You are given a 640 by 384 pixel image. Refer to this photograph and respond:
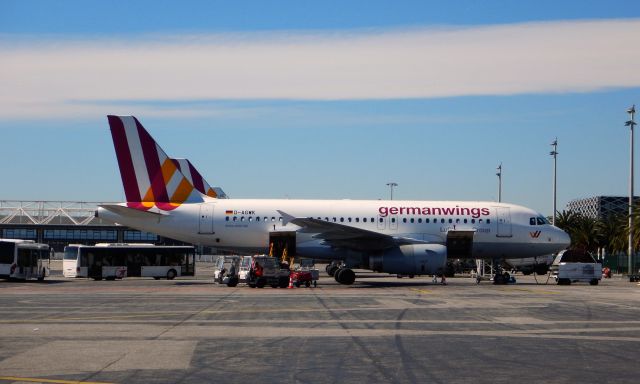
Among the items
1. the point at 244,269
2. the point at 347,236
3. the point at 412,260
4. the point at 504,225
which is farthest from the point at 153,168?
the point at 504,225

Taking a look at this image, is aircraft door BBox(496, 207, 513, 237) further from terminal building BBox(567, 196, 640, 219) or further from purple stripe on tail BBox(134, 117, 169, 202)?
terminal building BBox(567, 196, 640, 219)

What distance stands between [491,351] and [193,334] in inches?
274

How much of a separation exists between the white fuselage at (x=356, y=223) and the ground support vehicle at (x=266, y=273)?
3641mm

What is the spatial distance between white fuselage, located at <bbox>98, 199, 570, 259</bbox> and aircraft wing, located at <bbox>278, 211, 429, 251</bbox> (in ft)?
3.03

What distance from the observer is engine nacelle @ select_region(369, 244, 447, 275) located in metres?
46.2

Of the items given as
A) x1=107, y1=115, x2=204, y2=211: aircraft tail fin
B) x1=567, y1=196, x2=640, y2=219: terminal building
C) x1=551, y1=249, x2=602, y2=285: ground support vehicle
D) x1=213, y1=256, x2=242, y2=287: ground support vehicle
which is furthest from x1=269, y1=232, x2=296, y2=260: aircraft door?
x1=567, y1=196, x2=640, y2=219: terminal building

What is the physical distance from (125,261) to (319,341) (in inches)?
1789

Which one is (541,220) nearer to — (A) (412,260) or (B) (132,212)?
(A) (412,260)

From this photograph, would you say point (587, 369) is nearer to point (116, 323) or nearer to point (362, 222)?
point (116, 323)

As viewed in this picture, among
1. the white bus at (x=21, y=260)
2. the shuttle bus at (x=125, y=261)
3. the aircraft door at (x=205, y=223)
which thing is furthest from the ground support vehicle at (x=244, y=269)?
the white bus at (x=21, y=260)

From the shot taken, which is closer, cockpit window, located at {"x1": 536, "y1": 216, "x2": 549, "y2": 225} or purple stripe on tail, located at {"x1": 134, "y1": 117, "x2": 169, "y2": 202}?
purple stripe on tail, located at {"x1": 134, "y1": 117, "x2": 169, "y2": 202}

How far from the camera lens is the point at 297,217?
4900cm

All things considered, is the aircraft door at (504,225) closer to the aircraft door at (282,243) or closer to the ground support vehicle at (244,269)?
the aircraft door at (282,243)

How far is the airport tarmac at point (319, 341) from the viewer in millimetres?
13719
